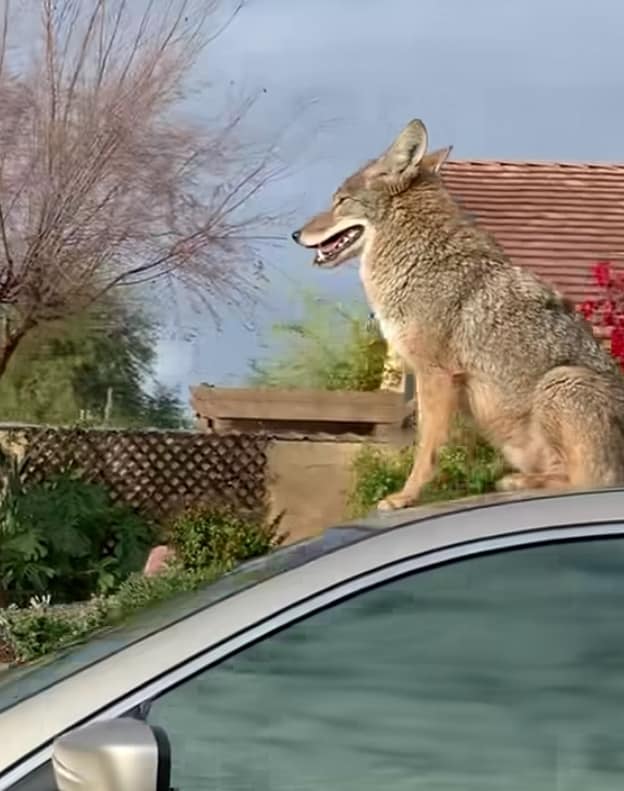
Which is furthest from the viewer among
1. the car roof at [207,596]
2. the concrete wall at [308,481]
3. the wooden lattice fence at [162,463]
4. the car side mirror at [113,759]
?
the wooden lattice fence at [162,463]

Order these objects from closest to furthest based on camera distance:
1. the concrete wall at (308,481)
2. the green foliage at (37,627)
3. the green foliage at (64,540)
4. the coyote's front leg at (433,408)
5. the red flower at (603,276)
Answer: the coyote's front leg at (433,408) → the green foliage at (37,627) → the red flower at (603,276) → the green foliage at (64,540) → the concrete wall at (308,481)

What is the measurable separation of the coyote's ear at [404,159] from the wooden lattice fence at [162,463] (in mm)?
8709

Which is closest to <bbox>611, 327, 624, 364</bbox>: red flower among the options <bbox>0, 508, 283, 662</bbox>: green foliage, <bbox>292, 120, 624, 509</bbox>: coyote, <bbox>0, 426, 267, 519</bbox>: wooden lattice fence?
<bbox>0, 508, 283, 662</bbox>: green foliage

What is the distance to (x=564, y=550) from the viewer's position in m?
3.03

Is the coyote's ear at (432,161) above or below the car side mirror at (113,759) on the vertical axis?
above

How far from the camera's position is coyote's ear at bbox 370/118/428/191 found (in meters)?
9.03

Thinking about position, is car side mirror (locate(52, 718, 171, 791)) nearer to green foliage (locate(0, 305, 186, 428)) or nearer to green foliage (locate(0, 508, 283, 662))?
green foliage (locate(0, 508, 283, 662))

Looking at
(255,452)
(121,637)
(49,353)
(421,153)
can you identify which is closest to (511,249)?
(255,452)

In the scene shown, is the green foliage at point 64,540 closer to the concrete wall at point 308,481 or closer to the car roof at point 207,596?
the concrete wall at point 308,481

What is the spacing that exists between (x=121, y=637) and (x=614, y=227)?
617 inches

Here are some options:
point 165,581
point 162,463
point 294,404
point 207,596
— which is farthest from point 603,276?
point 207,596

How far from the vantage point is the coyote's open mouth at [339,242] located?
9172mm

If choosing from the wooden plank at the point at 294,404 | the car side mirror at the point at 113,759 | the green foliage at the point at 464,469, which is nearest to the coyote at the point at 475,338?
the green foliage at the point at 464,469

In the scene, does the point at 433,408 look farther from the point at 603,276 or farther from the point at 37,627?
the point at 603,276
